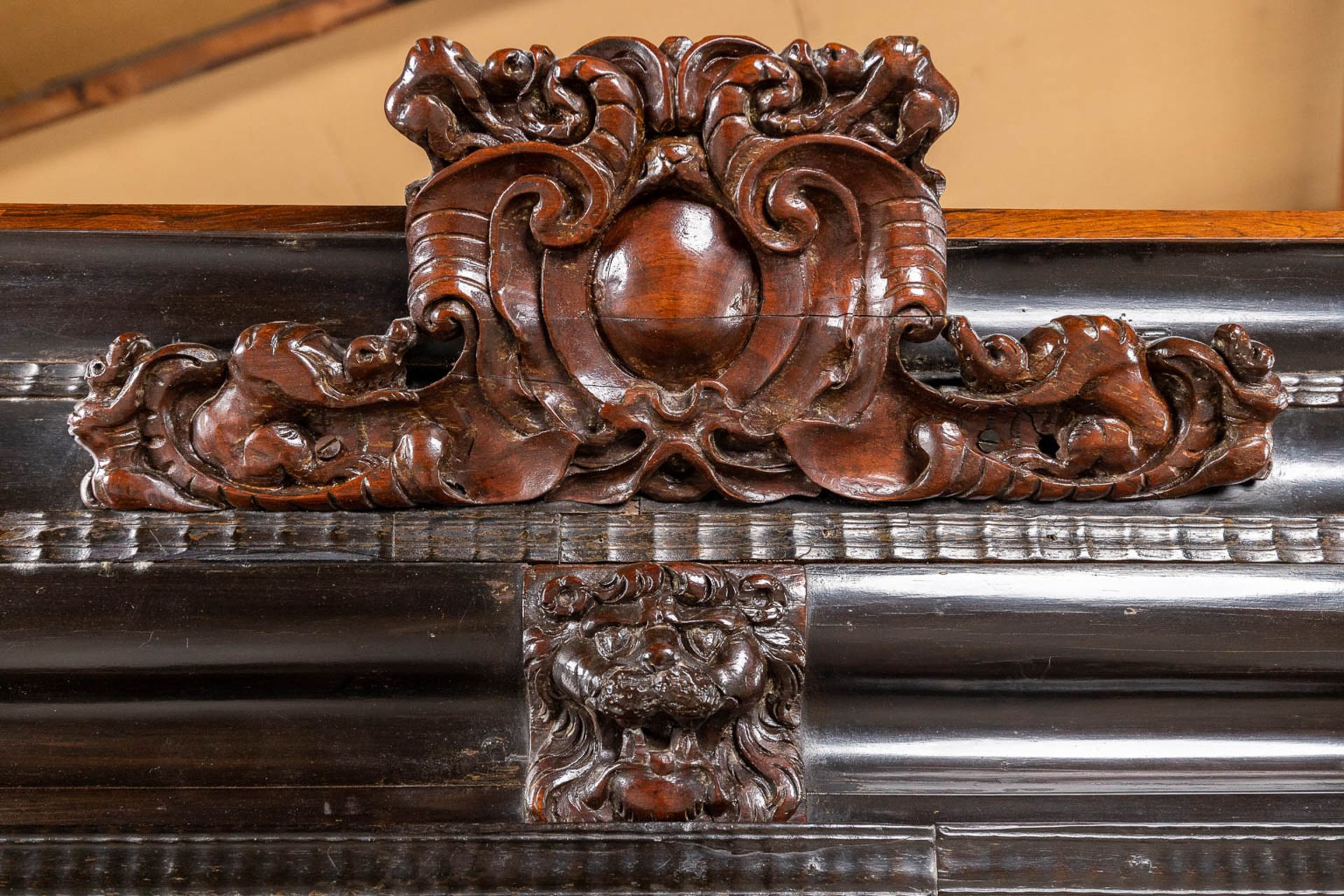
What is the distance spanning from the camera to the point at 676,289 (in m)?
0.82

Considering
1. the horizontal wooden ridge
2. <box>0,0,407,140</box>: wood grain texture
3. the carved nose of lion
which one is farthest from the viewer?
<box>0,0,407,140</box>: wood grain texture

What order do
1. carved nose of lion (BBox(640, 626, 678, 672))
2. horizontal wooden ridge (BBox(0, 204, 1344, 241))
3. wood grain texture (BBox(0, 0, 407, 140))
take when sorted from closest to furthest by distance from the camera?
carved nose of lion (BBox(640, 626, 678, 672)), horizontal wooden ridge (BBox(0, 204, 1344, 241)), wood grain texture (BBox(0, 0, 407, 140))

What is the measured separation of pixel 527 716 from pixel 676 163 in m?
0.42

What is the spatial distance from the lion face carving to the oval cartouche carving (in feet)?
0.53

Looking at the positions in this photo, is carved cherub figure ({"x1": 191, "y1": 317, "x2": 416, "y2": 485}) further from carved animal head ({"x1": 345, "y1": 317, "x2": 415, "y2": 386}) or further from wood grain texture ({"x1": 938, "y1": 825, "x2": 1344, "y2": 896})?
wood grain texture ({"x1": 938, "y1": 825, "x2": 1344, "y2": 896})

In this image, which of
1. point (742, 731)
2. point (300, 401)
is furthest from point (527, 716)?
point (300, 401)

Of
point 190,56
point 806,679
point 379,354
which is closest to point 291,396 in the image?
point 379,354

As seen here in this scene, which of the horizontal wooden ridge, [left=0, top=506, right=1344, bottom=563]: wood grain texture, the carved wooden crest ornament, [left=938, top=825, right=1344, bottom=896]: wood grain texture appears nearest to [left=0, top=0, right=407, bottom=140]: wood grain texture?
the horizontal wooden ridge

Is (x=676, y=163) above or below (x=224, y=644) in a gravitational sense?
above

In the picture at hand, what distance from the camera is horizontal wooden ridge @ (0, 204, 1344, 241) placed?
2.99ft

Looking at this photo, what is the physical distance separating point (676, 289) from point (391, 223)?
0.86 ft

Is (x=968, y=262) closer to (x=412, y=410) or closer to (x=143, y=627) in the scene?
(x=412, y=410)

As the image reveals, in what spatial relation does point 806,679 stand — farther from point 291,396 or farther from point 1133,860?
point 291,396

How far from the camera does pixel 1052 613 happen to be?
2.70ft
